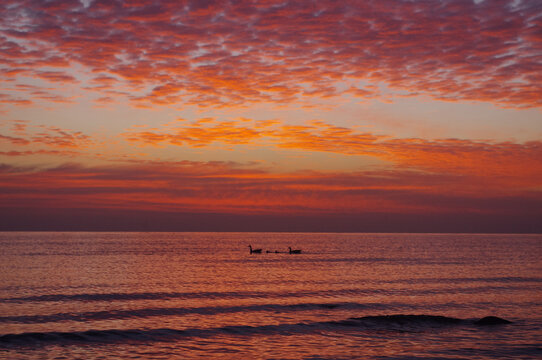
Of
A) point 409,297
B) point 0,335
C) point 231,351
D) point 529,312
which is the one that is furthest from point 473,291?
point 0,335

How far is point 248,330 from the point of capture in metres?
33.3

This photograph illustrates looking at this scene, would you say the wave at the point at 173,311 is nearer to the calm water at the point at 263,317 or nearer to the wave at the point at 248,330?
the calm water at the point at 263,317

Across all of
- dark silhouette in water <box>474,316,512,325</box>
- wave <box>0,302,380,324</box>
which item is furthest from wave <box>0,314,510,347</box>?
wave <box>0,302,380,324</box>

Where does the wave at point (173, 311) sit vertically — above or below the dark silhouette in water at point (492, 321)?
below

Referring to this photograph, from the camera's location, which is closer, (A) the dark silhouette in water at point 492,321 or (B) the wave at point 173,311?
(A) the dark silhouette in water at point 492,321

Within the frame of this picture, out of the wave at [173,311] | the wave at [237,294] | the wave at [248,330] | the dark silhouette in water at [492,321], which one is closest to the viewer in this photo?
the wave at [248,330]

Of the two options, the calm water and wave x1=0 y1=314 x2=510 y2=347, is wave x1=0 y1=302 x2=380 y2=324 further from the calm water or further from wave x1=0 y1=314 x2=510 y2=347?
wave x1=0 y1=314 x2=510 y2=347

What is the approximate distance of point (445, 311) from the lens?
41.2m

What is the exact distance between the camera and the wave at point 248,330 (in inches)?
1185

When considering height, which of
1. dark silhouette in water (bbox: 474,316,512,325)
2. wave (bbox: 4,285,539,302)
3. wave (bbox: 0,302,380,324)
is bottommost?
wave (bbox: 4,285,539,302)

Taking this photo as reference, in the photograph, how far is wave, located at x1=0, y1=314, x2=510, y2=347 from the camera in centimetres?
3011

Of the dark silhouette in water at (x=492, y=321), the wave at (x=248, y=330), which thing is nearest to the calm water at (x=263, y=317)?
the wave at (x=248, y=330)

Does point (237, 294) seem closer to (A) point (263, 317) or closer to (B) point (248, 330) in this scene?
(A) point (263, 317)

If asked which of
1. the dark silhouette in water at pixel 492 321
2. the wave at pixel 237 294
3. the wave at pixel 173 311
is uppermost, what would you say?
the dark silhouette in water at pixel 492 321
